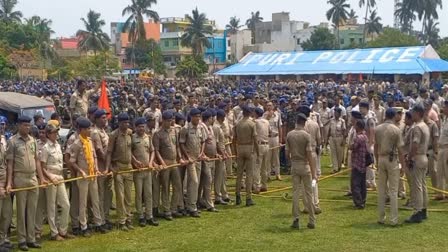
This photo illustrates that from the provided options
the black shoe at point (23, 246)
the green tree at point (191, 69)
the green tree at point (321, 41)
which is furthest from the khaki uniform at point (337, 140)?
the green tree at point (321, 41)

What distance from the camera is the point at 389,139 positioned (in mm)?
10289

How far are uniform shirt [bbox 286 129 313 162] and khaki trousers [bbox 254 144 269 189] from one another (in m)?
2.99

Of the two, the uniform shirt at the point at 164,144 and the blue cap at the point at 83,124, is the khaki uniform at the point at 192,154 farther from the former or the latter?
the blue cap at the point at 83,124

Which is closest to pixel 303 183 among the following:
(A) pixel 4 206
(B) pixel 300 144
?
(B) pixel 300 144

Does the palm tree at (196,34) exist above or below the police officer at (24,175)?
above

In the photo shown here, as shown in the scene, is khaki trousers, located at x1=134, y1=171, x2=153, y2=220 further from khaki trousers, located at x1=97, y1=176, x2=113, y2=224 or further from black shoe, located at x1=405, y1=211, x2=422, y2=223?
black shoe, located at x1=405, y1=211, x2=422, y2=223

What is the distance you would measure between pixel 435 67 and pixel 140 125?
130ft

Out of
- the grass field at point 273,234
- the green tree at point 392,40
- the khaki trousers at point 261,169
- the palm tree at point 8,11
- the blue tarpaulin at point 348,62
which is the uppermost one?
the palm tree at point 8,11

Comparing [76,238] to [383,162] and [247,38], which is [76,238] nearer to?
[383,162]

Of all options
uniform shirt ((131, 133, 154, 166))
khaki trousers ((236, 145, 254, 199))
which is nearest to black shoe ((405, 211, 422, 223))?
khaki trousers ((236, 145, 254, 199))

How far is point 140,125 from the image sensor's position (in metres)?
10.6

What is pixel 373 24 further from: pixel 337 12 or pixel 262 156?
pixel 262 156

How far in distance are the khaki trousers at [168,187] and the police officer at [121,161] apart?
3.14 ft

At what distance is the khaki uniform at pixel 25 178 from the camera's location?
9180 mm
